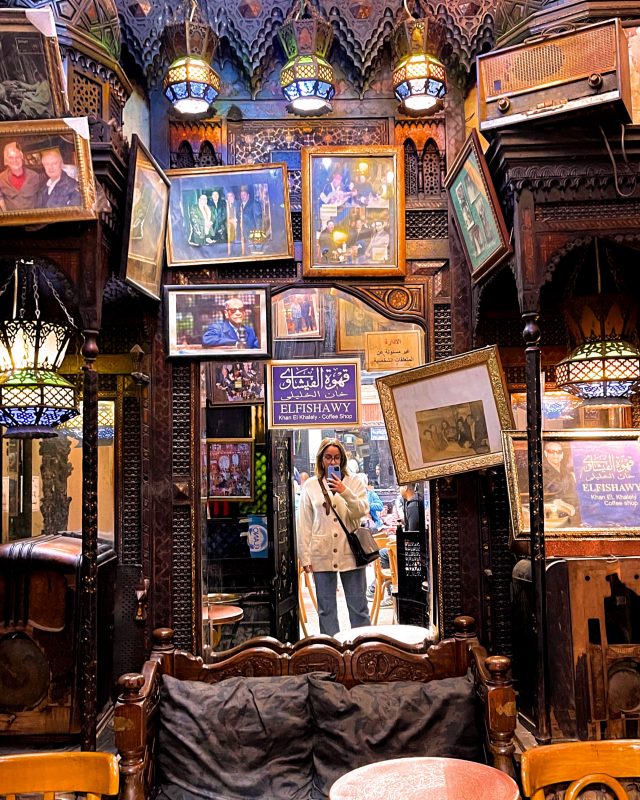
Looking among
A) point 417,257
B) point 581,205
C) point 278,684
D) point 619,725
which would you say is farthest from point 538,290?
point 278,684

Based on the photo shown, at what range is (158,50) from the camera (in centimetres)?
470

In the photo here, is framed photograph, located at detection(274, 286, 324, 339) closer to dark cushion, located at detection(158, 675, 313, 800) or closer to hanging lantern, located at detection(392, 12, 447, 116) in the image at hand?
hanging lantern, located at detection(392, 12, 447, 116)

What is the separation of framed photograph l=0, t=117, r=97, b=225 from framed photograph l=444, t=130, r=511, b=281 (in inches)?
73.9

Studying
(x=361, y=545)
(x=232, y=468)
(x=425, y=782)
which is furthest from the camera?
(x=232, y=468)

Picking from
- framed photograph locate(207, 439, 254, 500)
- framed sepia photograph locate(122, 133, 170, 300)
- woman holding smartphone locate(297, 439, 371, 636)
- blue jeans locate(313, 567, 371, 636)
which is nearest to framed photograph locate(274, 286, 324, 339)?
woman holding smartphone locate(297, 439, 371, 636)

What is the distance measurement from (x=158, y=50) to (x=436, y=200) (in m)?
1.87

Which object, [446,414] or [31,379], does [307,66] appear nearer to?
[446,414]

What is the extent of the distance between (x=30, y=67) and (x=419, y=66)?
82.7 inches

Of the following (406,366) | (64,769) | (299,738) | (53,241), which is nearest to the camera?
(64,769)

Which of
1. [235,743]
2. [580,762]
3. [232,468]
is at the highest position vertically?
[232,468]

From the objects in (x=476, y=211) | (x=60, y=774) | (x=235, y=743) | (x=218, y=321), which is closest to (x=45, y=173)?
(x=218, y=321)

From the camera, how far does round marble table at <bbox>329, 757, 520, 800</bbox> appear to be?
307 centimetres

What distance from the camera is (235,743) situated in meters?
4.04

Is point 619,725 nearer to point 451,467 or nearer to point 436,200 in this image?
point 451,467
